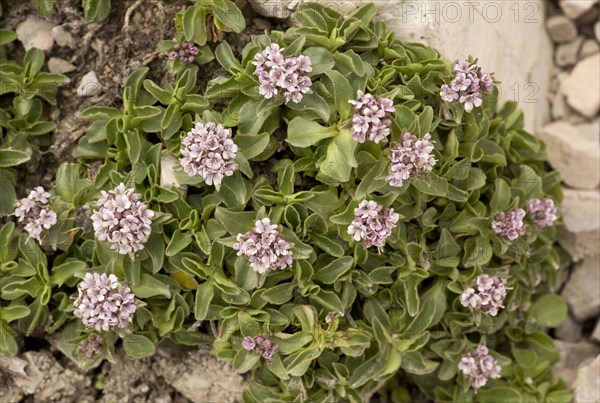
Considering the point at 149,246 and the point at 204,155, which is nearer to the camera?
the point at 204,155

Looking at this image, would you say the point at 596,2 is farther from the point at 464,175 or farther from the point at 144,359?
the point at 144,359

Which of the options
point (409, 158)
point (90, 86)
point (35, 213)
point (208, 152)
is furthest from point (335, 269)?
point (90, 86)

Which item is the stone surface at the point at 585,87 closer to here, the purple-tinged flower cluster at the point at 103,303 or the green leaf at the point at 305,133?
the green leaf at the point at 305,133

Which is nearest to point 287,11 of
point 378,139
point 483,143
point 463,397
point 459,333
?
point 378,139

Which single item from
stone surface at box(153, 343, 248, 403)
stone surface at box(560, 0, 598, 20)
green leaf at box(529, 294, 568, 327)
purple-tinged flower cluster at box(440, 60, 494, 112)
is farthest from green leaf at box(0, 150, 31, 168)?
stone surface at box(560, 0, 598, 20)

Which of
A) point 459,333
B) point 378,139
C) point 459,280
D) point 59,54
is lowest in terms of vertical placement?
point 459,333

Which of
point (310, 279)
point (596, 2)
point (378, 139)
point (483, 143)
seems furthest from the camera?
point (596, 2)
